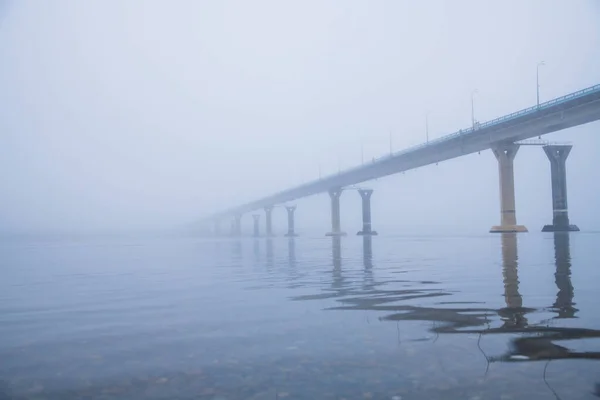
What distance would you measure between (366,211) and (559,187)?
5887 cm

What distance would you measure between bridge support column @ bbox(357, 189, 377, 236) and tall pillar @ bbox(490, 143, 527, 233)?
5243cm

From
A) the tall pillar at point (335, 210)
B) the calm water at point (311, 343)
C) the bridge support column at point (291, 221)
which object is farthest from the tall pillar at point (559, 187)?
the bridge support column at point (291, 221)

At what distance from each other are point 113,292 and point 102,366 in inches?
364

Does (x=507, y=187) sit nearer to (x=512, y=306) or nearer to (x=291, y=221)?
(x=512, y=306)

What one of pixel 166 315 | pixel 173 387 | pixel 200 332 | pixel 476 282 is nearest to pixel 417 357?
pixel 173 387

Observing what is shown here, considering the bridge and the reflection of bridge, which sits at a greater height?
the bridge

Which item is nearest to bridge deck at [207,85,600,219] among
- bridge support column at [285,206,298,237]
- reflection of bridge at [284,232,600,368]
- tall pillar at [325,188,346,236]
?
tall pillar at [325,188,346,236]

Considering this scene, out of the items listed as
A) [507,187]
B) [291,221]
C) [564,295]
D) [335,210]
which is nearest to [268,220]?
[291,221]

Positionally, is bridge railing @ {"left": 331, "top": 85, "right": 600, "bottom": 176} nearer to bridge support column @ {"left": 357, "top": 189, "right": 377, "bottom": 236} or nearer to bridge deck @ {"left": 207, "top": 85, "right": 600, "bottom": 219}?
bridge deck @ {"left": 207, "top": 85, "right": 600, "bottom": 219}

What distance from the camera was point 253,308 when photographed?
11.4 metres

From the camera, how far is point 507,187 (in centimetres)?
7912

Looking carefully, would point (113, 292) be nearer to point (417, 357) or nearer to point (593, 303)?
point (417, 357)

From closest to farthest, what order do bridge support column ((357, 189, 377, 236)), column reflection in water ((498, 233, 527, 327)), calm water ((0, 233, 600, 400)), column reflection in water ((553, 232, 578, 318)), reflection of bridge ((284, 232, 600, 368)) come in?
calm water ((0, 233, 600, 400)), reflection of bridge ((284, 232, 600, 368)), column reflection in water ((498, 233, 527, 327)), column reflection in water ((553, 232, 578, 318)), bridge support column ((357, 189, 377, 236))

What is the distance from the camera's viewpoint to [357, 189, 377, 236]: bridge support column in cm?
13062
